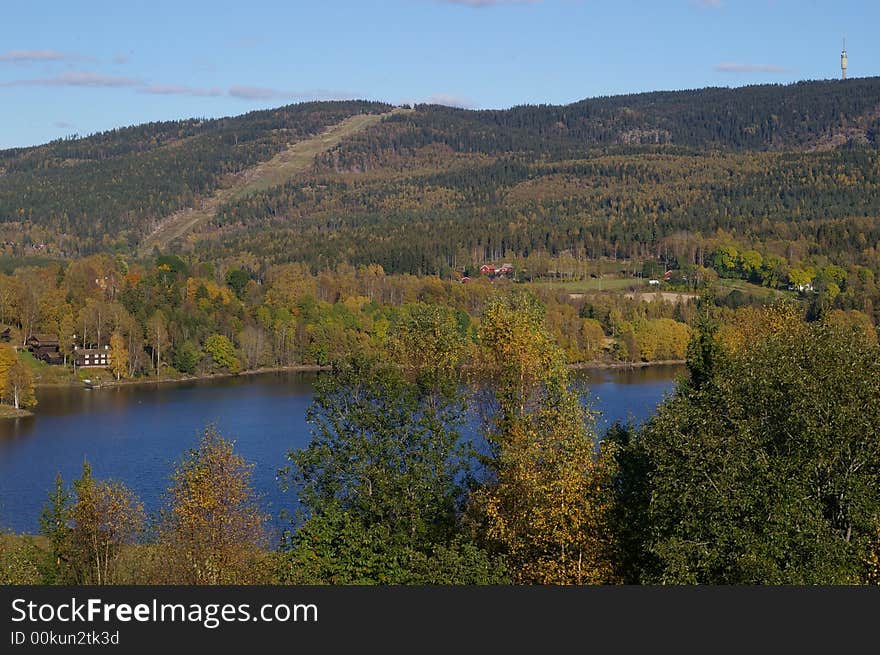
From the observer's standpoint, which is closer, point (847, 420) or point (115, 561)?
point (847, 420)

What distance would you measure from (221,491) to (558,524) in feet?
13.3

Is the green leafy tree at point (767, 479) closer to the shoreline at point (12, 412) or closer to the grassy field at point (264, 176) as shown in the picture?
the shoreline at point (12, 412)

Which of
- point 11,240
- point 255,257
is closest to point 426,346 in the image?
point 255,257

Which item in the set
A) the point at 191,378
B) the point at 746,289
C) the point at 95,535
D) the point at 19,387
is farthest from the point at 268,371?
the point at 95,535

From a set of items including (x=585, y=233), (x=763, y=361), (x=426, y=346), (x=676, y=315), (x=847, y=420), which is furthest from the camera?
(x=585, y=233)

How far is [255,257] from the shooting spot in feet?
290

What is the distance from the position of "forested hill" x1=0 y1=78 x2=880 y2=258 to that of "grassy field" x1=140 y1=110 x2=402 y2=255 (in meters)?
1.26

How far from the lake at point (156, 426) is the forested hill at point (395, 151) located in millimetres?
47388

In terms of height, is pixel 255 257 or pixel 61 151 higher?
pixel 61 151

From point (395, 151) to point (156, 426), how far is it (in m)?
122

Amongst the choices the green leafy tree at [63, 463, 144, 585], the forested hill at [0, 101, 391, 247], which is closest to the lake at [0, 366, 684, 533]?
the green leafy tree at [63, 463, 144, 585]

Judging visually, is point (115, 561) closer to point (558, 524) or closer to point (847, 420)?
point (558, 524)

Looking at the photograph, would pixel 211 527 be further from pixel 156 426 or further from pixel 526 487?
pixel 156 426

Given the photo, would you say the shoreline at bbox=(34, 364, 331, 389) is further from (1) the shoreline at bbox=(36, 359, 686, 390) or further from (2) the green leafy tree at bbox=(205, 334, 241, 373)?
(2) the green leafy tree at bbox=(205, 334, 241, 373)
